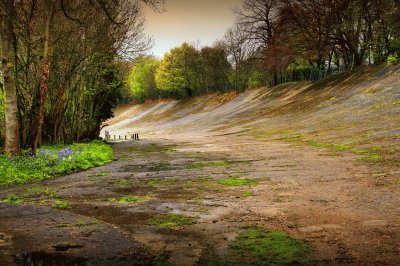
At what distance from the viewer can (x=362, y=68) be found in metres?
36.1

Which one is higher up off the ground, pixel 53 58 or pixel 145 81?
pixel 145 81

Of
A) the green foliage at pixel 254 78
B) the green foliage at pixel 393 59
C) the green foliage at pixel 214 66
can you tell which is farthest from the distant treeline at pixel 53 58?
the green foliage at pixel 214 66

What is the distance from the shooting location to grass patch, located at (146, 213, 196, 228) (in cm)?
636

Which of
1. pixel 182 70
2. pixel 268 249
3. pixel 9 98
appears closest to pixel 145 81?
pixel 182 70

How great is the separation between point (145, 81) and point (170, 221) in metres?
86.5

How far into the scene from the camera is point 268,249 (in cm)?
499

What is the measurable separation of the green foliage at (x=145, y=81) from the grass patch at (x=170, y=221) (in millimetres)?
83241

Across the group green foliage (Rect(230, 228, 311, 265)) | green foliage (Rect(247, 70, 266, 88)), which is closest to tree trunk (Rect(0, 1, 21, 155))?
green foliage (Rect(230, 228, 311, 265))

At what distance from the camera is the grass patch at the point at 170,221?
20.9ft

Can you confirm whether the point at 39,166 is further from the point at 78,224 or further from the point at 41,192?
the point at 78,224

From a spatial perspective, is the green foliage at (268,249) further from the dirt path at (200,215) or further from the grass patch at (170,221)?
the grass patch at (170,221)

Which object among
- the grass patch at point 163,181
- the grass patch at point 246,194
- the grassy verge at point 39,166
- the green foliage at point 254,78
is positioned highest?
the green foliage at point 254,78

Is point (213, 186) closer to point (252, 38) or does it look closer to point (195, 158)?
point (195, 158)

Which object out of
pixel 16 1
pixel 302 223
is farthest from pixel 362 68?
pixel 302 223
